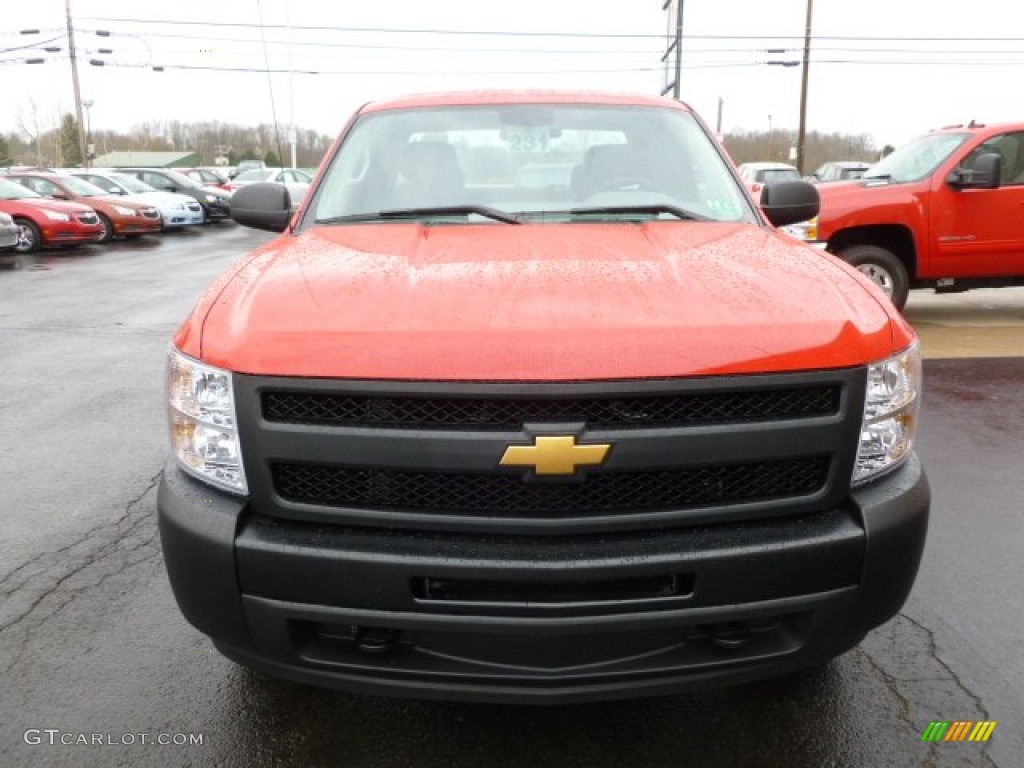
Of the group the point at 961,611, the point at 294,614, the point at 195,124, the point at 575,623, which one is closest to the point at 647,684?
the point at 575,623

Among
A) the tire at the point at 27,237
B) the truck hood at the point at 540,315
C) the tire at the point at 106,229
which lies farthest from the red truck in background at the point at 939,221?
the tire at the point at 106,229

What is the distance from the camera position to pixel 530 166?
3.37 m

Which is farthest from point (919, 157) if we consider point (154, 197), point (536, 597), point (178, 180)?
point (178, 180)

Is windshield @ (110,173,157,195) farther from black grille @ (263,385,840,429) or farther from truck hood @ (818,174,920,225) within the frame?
black grille @ (263,385,840,429)

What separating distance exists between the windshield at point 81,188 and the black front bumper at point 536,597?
19.4m

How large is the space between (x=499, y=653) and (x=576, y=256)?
3.69ft

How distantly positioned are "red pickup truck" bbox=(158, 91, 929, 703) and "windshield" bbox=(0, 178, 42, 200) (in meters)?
17.1

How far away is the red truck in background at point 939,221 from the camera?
7.95m

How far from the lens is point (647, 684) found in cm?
196

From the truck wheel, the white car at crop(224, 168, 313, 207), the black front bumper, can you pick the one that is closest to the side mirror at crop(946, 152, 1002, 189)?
the truck wheel

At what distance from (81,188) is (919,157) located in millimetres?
17634

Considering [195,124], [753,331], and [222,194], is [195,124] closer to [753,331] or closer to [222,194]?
[222,194]

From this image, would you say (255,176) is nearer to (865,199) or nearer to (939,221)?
(865,199)

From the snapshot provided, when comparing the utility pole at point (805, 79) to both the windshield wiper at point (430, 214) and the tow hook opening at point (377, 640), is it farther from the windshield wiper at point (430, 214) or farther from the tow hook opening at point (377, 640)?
the tow hook opening at point (377, 640)
